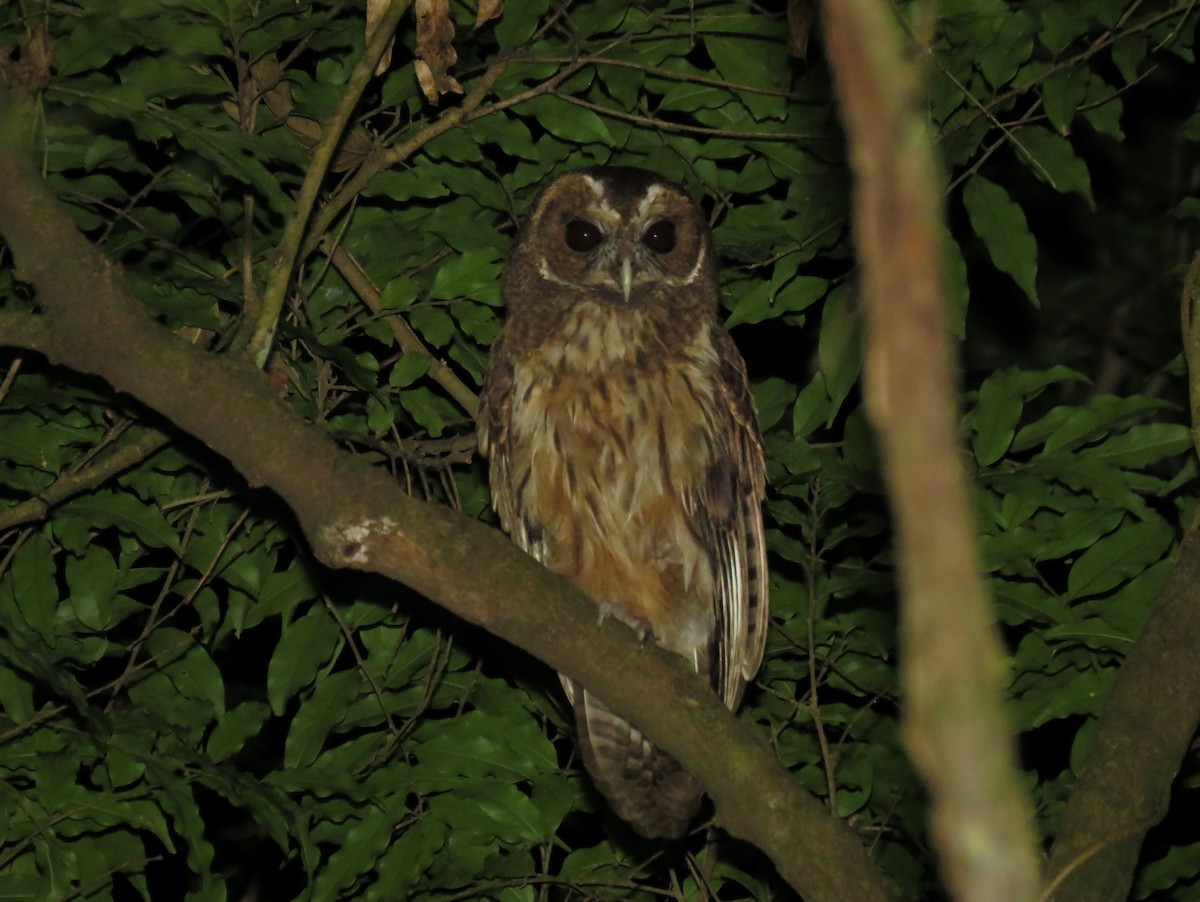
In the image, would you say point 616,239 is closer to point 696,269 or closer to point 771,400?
point 696,269

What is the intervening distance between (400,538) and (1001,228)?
5.36 ft

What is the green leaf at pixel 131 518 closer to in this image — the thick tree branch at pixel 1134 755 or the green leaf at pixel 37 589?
the green leaf at pixel 37 589

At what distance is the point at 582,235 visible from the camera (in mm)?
4336

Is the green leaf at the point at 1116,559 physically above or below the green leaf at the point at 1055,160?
below

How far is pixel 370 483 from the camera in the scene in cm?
244

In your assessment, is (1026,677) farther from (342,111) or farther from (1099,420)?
(342,111)

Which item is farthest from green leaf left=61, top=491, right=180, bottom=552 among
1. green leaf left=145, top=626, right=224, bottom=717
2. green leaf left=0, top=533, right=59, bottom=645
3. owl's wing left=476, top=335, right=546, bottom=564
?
owl's wing left=476, top=335, right=546, bottom=564

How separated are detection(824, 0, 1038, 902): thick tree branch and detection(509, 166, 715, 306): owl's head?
3.63 m

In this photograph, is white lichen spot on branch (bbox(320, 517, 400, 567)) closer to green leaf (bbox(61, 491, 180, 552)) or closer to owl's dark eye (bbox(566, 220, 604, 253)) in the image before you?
green leaf (bbox(61, 491, 180, 552))

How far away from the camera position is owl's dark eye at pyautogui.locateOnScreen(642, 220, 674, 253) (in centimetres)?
429

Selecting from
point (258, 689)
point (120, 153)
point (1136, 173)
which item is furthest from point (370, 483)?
point (1136, 173)

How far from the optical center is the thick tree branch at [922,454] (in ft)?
1.84

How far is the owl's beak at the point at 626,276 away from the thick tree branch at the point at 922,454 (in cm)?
362

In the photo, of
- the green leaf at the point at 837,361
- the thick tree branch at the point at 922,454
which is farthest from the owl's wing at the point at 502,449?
the thick tree branch at the point at 922,454
